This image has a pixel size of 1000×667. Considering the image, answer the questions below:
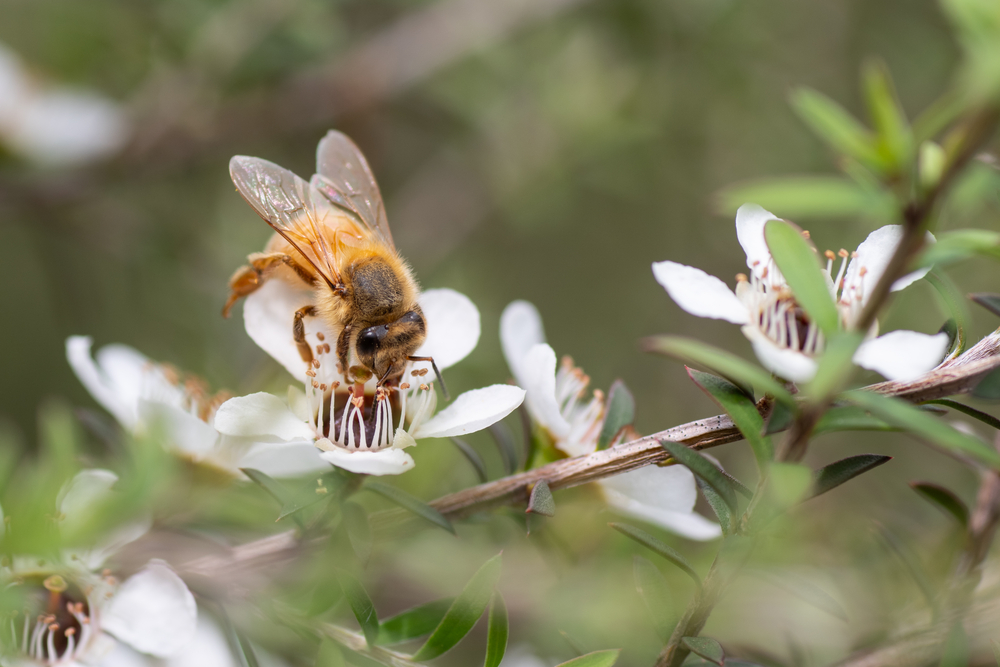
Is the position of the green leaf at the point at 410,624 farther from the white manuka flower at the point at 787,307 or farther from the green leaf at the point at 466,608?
the white manuka flower at the point at 787,307

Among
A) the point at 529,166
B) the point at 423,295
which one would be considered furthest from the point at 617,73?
the point at 423,295

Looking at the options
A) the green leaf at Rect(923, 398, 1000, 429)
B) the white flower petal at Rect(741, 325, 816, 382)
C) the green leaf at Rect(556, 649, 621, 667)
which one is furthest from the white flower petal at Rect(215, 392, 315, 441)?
the green leaf at Rect(923, 398, 1000, 429)

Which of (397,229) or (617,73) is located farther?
(397,229)

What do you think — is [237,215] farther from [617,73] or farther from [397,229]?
[617,73]

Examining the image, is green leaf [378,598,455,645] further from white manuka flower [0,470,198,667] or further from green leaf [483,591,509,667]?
white manuka flower [0,470,198,667]

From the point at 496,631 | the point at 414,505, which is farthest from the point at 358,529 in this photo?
the point at 496,631

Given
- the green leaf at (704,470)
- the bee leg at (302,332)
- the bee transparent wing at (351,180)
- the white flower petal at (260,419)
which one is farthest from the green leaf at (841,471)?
the bee transparent wing at (351,180)
